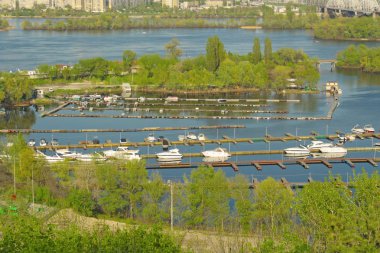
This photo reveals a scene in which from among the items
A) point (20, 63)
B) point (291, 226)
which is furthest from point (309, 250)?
point (20, 63)

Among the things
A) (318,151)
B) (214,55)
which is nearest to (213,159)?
(318,151)

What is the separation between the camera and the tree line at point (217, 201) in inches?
142

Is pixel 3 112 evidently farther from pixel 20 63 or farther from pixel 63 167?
pixel 20 63

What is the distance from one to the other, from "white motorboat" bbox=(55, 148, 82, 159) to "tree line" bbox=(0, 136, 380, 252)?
2.20 feet

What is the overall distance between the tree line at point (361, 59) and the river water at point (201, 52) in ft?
1.13

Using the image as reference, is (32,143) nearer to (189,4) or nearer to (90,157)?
(90,157)

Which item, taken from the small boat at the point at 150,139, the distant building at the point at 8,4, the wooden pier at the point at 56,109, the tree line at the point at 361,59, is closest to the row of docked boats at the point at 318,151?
the small boat at the point at 150,139

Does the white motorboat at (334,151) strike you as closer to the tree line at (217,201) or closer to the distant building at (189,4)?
the tree line at (217,201)

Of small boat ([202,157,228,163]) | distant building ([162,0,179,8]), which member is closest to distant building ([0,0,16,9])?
distant building ([162,0,179,8])

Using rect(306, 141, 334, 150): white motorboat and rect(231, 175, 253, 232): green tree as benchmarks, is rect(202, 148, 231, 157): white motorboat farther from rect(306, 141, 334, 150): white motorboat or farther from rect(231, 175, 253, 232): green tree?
rect(231, 175, 253, 232): green tree

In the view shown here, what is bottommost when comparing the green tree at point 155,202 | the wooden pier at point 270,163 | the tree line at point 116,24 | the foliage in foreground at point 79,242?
the tree line at point 116,24

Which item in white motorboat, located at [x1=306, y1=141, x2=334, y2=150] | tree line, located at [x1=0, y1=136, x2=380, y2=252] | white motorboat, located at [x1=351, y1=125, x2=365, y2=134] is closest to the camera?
tree line, located at [x1=0, y1=136, x2=380, y2=252]

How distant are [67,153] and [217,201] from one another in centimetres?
259

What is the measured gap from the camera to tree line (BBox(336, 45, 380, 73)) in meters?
13.3
